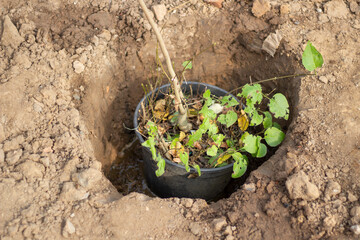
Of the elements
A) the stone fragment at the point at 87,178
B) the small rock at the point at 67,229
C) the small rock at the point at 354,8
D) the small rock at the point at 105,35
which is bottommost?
the small rock at the point at 67,229

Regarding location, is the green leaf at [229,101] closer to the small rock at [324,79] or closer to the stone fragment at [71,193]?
the small rock at [324,79]

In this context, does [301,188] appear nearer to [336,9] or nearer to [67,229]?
[67,229]

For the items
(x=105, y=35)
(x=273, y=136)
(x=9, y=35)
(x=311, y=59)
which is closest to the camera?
(x=311, y=59)

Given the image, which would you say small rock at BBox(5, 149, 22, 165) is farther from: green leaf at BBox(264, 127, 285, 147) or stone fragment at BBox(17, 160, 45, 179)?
green leaf at BBox(264, 127, 285, 147)

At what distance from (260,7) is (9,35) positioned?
1702 millimetres

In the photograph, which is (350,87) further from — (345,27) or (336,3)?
(336,3)

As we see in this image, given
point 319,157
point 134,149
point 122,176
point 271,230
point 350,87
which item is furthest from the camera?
point 134,149

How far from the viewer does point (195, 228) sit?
69.9 inches

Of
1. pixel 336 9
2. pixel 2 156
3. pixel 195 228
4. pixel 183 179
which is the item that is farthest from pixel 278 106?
pixel 2 156

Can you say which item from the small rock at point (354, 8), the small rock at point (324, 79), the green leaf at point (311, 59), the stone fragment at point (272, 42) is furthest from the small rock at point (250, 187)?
the small rock at point (354, 8)

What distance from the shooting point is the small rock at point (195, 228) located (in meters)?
1.76

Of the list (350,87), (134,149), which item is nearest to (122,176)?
(134,149)

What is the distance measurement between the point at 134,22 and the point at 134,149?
38.3 inches

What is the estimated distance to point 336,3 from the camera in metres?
2.56
